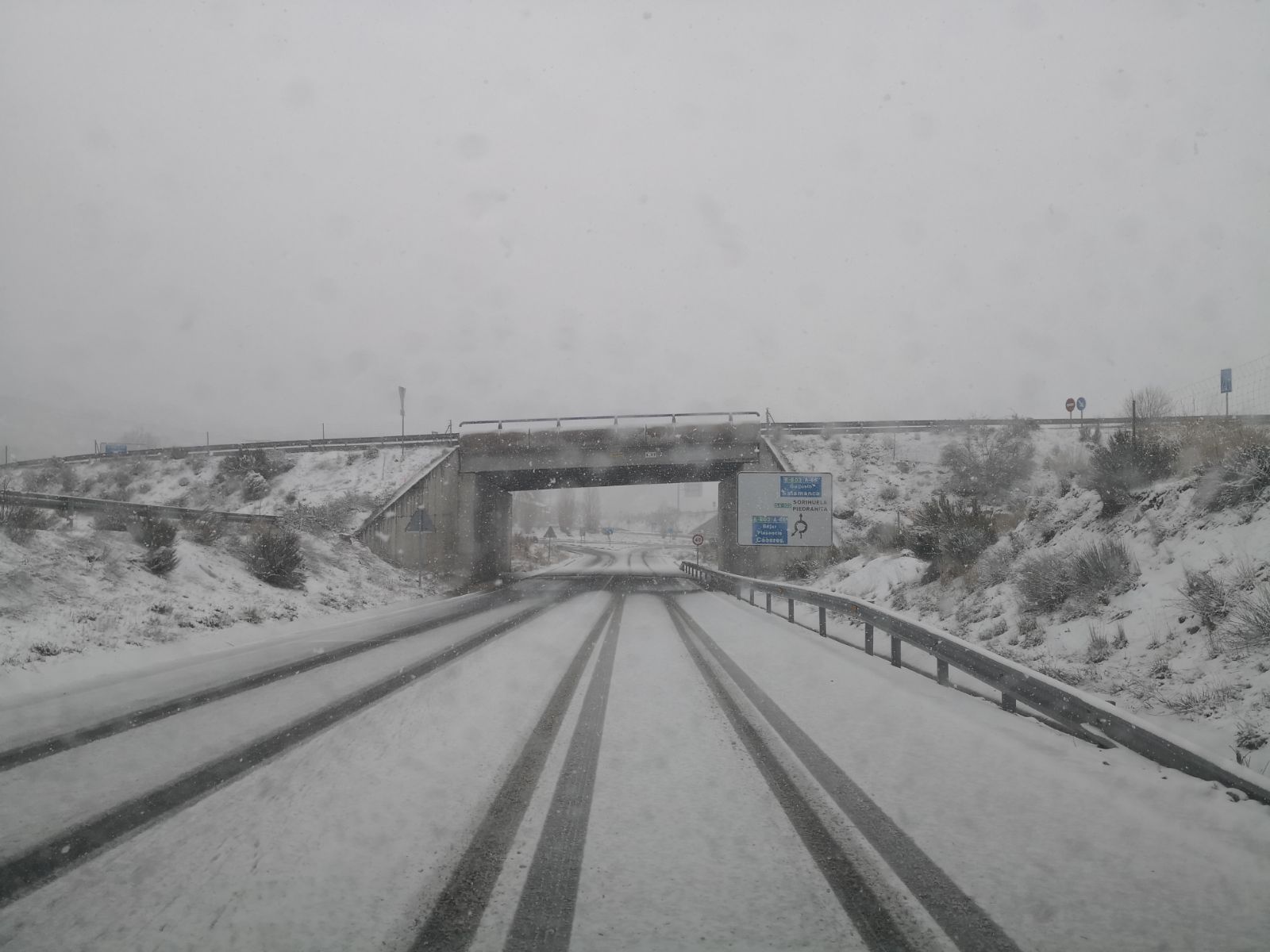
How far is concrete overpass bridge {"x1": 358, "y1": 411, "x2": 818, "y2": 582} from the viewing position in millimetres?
29016

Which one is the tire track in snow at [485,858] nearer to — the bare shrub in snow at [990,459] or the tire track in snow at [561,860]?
the tire track in snow at [561,860]

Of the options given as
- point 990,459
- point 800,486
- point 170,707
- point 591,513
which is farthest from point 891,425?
point 591,513

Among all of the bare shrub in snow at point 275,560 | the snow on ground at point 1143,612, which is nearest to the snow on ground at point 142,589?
the bare shrub in snow at point 275,560

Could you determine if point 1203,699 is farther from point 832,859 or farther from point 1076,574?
point 832,859

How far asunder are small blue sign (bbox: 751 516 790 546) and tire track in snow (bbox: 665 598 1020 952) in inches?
597

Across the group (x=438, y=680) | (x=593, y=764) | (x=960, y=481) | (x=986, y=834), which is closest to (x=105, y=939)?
(x=593, y=764)

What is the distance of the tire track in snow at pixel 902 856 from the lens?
9.20 ft

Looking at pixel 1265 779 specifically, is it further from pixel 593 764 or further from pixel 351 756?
pixel 351 756

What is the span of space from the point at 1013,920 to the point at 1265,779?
241 cm

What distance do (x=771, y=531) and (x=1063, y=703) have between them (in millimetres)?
16136

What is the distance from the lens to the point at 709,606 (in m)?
19.9

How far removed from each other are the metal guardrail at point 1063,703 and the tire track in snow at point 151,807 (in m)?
5.98

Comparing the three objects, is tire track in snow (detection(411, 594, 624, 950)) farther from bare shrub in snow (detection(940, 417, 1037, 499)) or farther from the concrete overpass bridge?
bare shrub in snow (detection(940, 417, 1037, 499))

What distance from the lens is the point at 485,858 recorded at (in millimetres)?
3418
